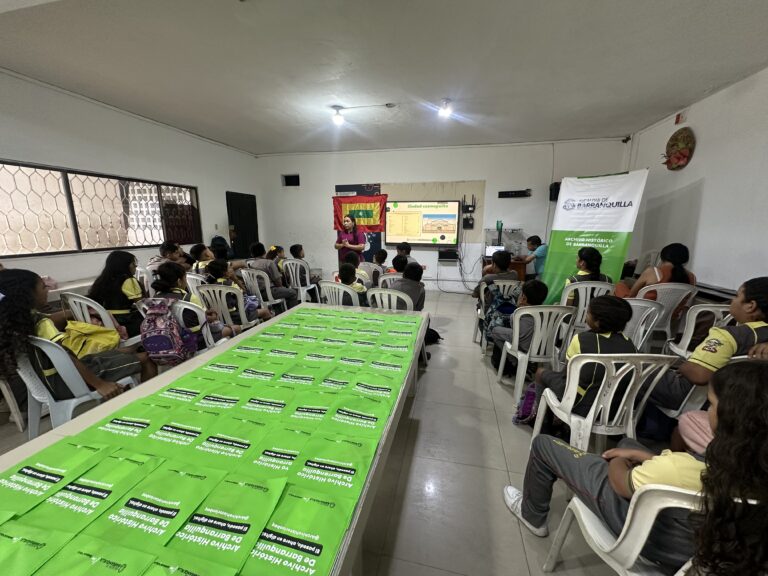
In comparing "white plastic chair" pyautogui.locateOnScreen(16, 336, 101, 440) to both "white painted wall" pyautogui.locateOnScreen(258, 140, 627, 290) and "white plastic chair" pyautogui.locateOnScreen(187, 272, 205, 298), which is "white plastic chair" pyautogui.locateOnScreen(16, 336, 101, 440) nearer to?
"white plastic chair" pyautogui.locateOnScreen(187, 272, 205, 298)

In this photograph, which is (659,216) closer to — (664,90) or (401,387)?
(664,90)

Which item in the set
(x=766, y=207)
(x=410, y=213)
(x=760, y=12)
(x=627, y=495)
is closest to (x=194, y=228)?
(x=410, y=213)

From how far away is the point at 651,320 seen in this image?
2314 mm

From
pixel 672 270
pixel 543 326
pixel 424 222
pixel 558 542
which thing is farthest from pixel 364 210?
pixel 558 542

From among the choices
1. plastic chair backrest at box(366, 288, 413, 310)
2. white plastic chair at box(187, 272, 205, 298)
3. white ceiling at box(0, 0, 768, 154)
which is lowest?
plastic chair backrest at box(366, 288, 413, 310)

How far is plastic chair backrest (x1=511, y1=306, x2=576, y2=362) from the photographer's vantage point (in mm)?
2258

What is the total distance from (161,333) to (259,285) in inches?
76.6

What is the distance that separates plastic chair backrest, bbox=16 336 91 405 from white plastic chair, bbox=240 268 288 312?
78.6 inches

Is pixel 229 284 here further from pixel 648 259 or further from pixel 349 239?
pixel 648 259

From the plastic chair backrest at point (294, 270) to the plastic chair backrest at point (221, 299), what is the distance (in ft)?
4.68

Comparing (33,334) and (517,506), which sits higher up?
(33,334)

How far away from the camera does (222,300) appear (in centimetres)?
297

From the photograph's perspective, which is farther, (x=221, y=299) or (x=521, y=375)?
(x=221, y=299)

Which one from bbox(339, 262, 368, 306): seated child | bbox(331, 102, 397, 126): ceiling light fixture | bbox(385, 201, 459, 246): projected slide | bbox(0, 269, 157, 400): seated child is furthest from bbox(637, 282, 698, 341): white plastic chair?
bbox(0, 269, 157, 400): seated child
